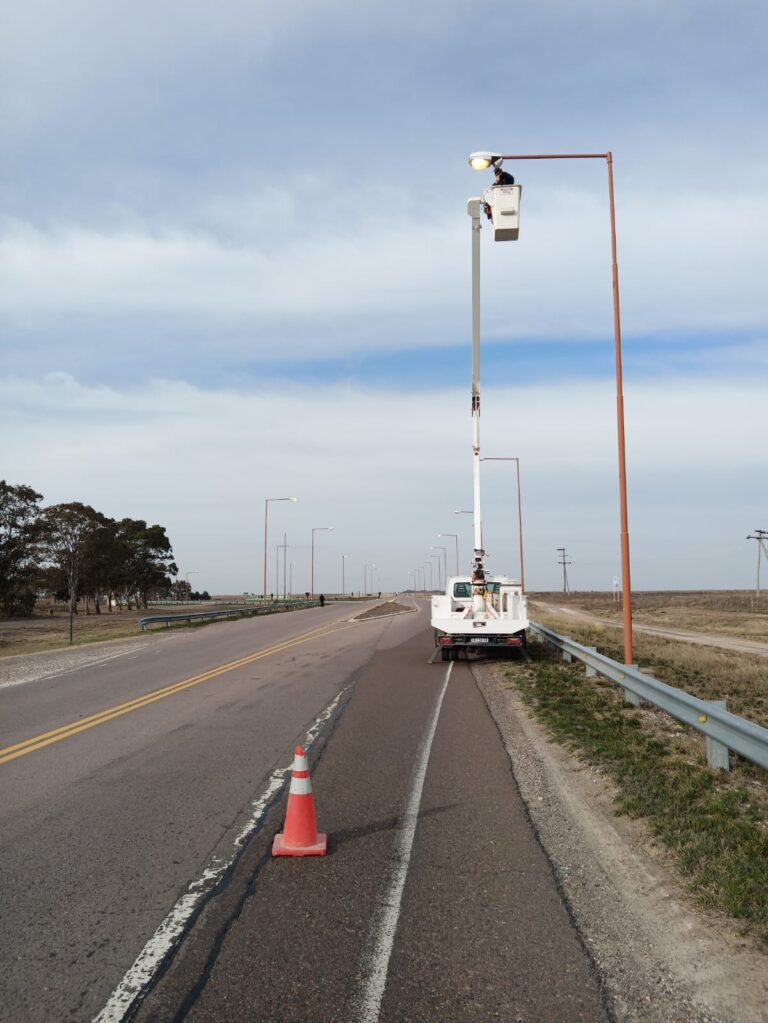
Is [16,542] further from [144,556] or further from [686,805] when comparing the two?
[686,805]

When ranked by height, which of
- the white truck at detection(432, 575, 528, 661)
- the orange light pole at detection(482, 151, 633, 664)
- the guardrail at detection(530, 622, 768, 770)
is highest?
the orange light pole at detection(482, 151, 633, 664)

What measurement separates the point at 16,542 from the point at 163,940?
56.3 metres

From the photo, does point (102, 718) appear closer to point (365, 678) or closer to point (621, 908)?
point (365, 678)

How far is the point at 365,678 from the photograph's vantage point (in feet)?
51.2

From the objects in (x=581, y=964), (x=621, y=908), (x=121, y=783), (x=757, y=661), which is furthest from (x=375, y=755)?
(x=757, y=661)

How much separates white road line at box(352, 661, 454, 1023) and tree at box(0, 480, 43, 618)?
54.3 metres

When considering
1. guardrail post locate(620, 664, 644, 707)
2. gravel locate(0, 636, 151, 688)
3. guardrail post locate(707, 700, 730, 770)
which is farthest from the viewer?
gravel locate(0, 636, 151, 688)

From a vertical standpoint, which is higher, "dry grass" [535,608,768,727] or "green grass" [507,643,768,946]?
"green grass" [507,643,768,946]

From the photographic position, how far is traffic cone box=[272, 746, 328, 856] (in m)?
5.24

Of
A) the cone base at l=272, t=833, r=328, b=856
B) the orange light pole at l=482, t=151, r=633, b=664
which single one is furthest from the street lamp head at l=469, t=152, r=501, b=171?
the cone base at l=272, t=833, r=328, b=856

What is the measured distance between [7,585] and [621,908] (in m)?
58.3

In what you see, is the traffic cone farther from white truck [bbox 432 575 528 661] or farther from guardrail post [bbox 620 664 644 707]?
white truck [bbox 432 575 528 661]

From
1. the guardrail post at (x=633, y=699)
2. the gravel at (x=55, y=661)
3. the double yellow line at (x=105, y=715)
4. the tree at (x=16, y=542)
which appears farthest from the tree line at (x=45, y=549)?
the guardrail post at (x=633, y=699)

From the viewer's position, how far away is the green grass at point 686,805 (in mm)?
4555
